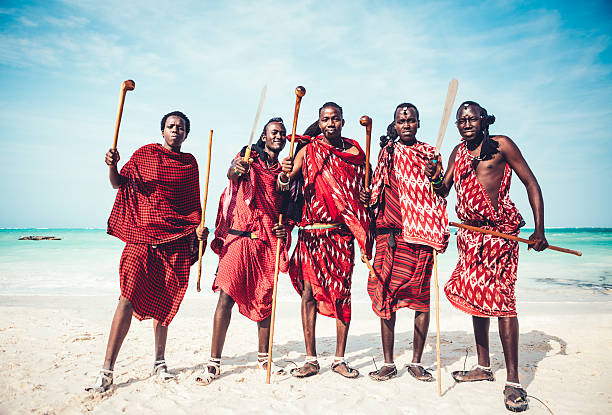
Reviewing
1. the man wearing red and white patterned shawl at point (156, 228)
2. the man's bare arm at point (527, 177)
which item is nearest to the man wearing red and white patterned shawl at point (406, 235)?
the man's bare arm at point (527, 177)

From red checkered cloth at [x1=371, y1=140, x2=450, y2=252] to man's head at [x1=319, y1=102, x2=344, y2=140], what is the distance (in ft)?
1.59

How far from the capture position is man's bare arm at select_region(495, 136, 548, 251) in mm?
3170

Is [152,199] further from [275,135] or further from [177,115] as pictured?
[275,135]

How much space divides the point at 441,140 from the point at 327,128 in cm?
102

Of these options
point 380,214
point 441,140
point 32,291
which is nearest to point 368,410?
point 380,214

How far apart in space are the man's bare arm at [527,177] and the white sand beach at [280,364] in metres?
1.42

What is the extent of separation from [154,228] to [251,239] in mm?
836

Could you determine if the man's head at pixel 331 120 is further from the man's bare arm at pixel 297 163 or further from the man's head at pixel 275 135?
the man's head at pixel 275 135

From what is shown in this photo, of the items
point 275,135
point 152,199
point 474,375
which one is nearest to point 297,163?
point 275,135

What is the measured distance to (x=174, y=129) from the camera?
3.59m

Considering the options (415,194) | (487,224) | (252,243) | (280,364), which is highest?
(415,194)

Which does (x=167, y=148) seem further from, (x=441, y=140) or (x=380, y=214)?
(x=441, y=140)

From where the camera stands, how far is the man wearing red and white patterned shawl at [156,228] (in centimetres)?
331

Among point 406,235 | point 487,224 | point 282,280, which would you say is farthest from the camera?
point 282,280
